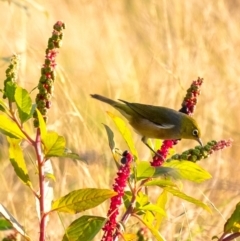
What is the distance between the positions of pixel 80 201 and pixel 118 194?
8 centimetres

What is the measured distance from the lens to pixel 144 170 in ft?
5.36

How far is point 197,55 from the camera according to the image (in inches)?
203

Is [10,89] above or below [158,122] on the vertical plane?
below

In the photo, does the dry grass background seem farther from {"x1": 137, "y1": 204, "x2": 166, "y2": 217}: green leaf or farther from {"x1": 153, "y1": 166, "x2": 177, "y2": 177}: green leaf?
{"x1": 153, "y1": 166, "x2": 177, "y2": 177}: green leaf

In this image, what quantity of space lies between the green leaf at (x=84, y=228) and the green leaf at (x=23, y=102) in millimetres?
262

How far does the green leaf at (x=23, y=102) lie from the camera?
5.17 feet

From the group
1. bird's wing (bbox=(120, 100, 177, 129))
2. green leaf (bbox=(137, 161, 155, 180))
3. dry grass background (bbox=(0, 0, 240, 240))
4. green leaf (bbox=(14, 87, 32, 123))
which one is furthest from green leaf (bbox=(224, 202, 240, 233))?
dry grass background (bbox=(0, 0, 240, 240))

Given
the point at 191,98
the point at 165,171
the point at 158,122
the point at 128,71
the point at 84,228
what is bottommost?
the point at 84,228

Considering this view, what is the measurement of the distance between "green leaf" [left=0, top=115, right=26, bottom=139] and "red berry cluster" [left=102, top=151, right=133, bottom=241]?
22 cm

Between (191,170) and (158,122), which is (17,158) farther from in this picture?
(158,122)

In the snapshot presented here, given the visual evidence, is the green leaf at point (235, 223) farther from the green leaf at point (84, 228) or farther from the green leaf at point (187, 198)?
the green leaf at point (84, 228)

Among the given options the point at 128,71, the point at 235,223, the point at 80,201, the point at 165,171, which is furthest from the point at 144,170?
the point at 128,71

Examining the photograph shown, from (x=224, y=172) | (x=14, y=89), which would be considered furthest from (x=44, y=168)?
(x=224, y=172)

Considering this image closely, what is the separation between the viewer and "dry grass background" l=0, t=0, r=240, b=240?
12.5ft
